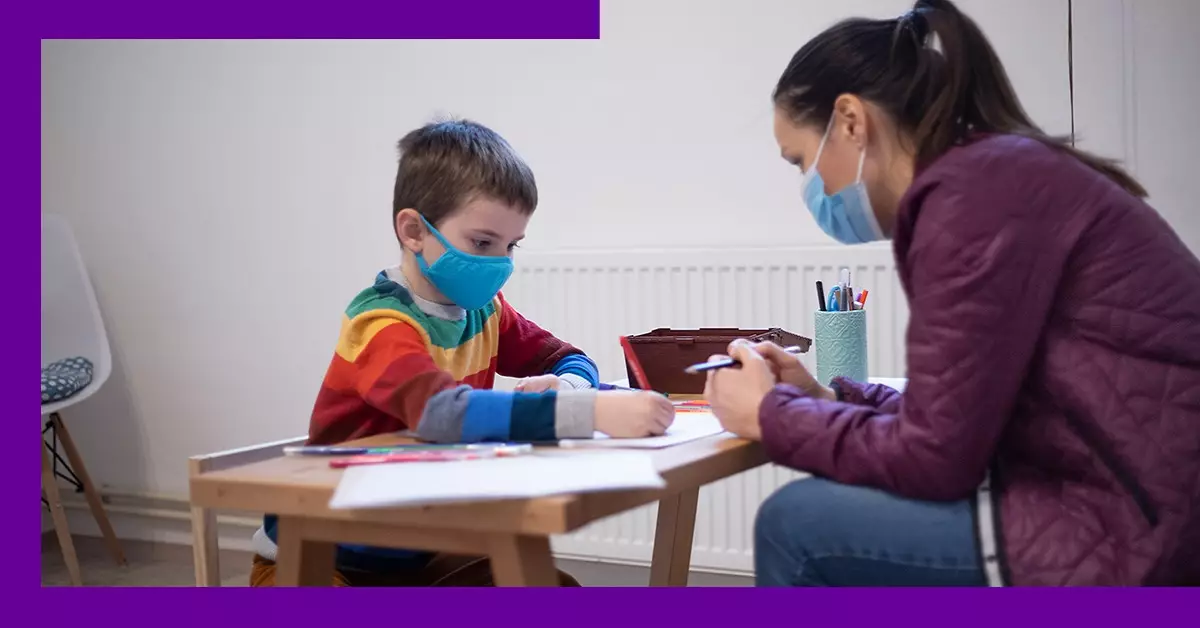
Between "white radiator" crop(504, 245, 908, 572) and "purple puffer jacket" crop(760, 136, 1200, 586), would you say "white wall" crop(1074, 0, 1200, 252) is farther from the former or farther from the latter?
"purple puffer jacket" crop(760, 136, 1200, 586)

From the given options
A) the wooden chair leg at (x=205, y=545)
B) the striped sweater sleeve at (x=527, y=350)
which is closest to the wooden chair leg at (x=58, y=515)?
the striped sweater sleeve at (x=527, y=350)

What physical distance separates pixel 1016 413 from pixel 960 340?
11 centimetres

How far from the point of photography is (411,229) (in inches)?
50.4

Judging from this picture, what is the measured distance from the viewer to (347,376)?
1.13 m

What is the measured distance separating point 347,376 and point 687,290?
3.74 feet

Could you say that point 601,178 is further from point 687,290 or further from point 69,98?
point 69,98

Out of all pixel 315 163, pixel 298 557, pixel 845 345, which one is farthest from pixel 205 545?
pixel 315 163

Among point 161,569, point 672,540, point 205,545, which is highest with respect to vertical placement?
point 205,545

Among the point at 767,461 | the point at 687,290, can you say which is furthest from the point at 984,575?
the point at 687,290

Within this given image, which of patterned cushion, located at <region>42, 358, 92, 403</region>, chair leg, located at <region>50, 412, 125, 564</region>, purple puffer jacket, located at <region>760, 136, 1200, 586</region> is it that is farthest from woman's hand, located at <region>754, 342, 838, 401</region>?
chair leg, located at <region>50, 412, 125, 564</region>

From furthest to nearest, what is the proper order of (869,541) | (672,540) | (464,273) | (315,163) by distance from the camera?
(315,163)
(672,540)
(464,273)
(869,541)

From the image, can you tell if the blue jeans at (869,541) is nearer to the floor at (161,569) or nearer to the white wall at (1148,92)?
the white wall at (1148,92)

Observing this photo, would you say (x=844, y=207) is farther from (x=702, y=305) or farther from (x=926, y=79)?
(x=702, y=305)

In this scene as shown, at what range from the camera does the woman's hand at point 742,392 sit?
93 centimetres
